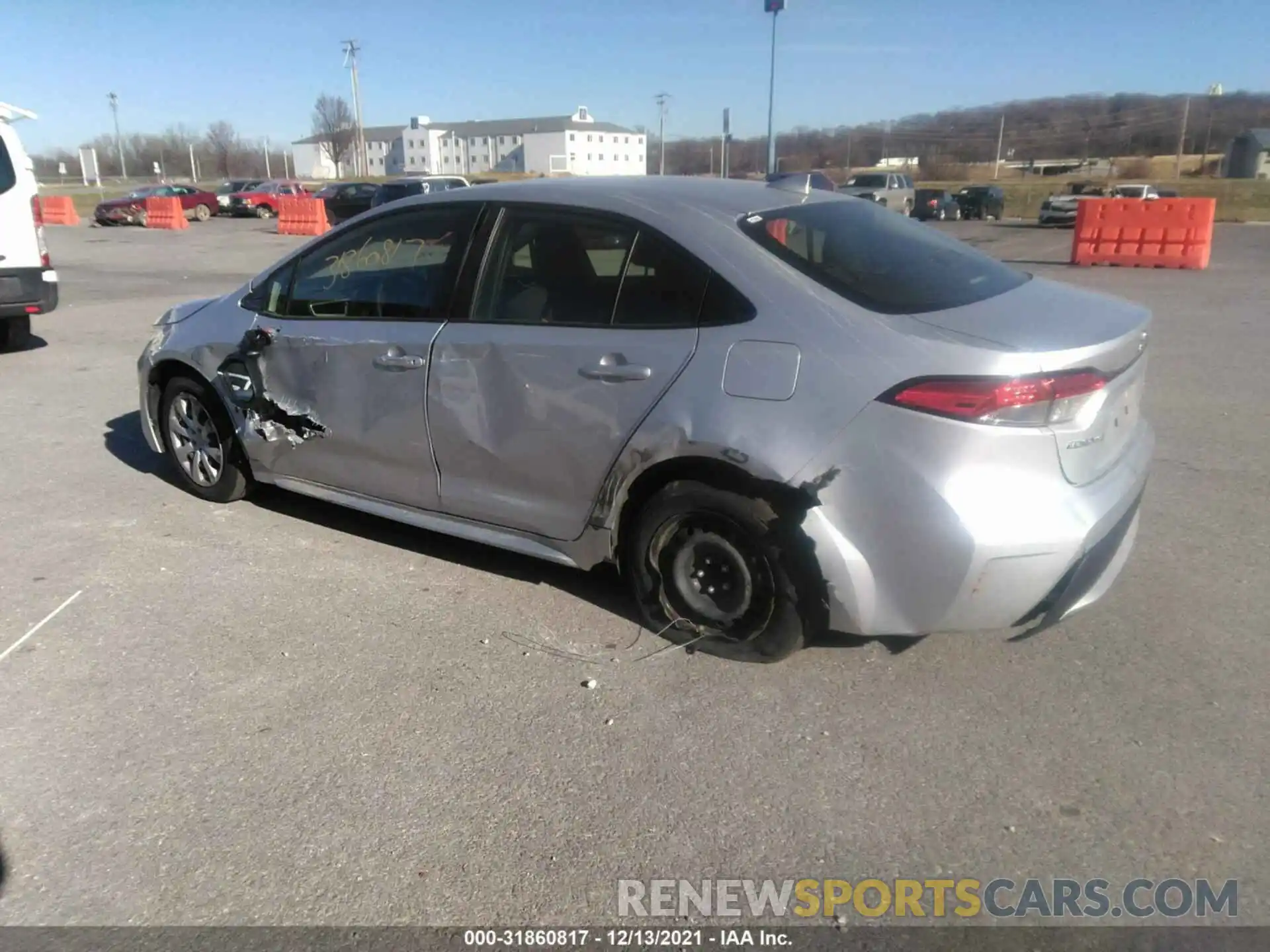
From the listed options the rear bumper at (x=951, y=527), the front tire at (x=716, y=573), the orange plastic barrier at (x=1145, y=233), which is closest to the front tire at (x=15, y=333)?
the front tire at (x=716, y=573)

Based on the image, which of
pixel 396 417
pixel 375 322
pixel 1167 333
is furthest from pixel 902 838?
pixel 1167 333

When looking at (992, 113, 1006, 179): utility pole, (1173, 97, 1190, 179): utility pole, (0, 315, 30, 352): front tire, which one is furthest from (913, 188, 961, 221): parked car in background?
(992, 113, 1006, 179): utility pole

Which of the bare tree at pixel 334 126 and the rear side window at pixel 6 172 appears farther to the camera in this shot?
the bare tree at pixel 334 126

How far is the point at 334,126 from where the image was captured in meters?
95.2

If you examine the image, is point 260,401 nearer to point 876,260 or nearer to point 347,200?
point 876,260

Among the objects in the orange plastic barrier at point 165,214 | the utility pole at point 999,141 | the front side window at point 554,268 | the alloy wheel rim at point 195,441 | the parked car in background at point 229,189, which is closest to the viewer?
the front side window at point 554,268

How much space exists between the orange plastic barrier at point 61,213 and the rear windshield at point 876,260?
39519 mm

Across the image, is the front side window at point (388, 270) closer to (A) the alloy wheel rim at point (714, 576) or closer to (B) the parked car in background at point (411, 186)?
(A) the alloy wheel rim at point (714, 576)

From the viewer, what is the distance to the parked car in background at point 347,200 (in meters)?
32.3

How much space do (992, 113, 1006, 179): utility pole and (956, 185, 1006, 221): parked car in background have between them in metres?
46.9

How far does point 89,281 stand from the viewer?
56.7ft
